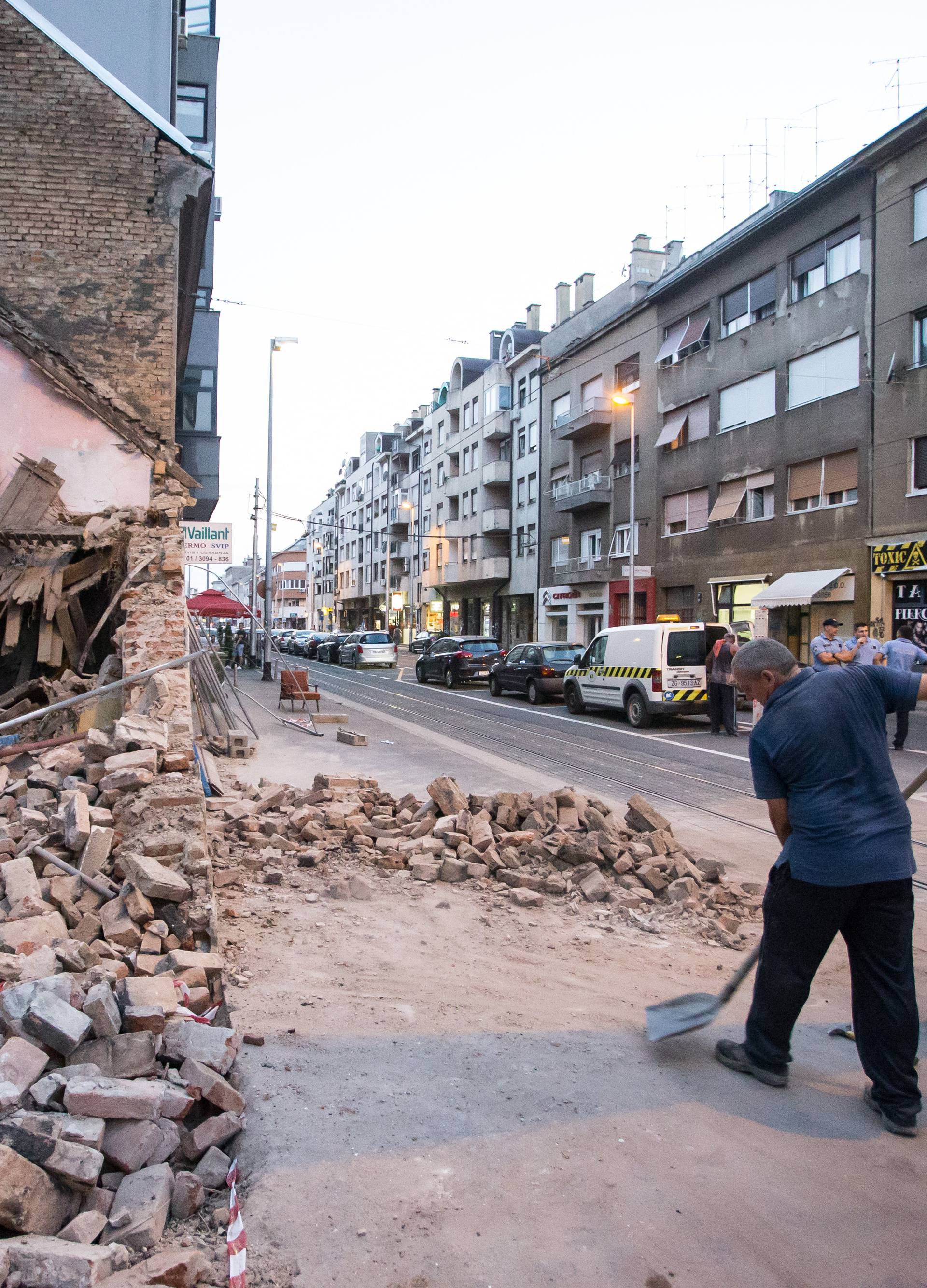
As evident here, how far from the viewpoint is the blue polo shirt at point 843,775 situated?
3252 millimetres

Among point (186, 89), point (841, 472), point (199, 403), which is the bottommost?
point (841, 472)

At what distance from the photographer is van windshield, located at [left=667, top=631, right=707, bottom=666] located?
16266 mm

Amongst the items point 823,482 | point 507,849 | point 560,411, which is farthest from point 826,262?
point 507,849

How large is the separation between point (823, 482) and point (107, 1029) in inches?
998

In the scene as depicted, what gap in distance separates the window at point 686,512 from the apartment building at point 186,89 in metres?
16.2

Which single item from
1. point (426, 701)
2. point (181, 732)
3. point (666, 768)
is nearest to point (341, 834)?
point (181, 732)

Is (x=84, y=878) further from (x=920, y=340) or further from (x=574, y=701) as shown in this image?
(x=920, y=340)

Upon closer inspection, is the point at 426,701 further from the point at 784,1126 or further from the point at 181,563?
the point at 784,1126

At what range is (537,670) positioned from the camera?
2194cm

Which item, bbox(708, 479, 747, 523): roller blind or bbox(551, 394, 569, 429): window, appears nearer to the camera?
bbox(708, 479, 747, 523): roller blind

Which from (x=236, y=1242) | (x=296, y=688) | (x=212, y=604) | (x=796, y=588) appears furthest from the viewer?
(x=212, y=604)

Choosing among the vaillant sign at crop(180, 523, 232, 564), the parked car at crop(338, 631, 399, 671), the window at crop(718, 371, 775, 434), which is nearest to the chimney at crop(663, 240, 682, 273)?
the window at crop(718, 371, 775, 434)

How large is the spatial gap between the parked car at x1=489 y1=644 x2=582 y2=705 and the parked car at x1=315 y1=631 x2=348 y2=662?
2013cm

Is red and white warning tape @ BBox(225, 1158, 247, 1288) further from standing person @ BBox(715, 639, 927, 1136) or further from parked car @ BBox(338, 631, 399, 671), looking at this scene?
parked car @ BBox(338, 631, 399, 671)
